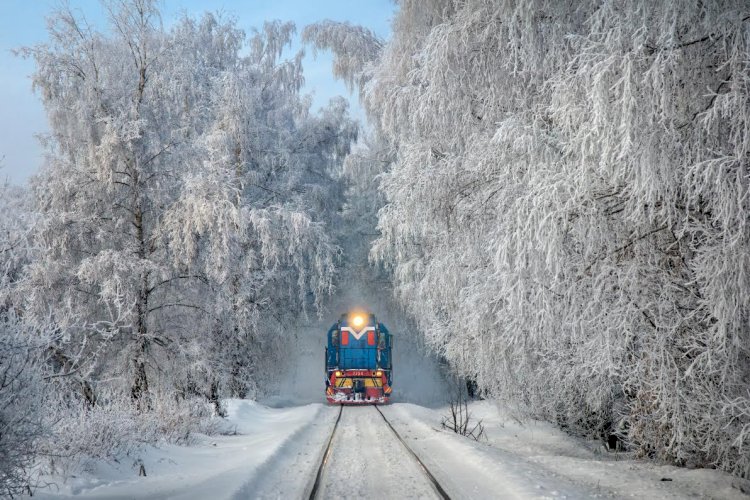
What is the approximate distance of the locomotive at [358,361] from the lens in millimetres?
19250

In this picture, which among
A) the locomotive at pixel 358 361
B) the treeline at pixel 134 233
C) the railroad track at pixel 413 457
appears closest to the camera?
the railroad track at pixel 413 457

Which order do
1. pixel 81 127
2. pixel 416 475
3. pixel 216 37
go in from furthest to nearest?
pixel 216 37
pixel 81 127
pixel 416 475

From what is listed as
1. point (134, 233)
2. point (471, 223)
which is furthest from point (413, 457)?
point (134, 233)

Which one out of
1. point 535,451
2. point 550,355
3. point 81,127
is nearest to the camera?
point 550,355

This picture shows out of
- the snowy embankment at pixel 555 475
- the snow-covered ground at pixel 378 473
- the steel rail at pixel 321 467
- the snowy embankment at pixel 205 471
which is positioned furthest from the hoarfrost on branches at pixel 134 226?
the snowy embankment at pixel 555 475

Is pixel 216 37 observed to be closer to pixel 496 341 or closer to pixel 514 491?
pixel 496 341

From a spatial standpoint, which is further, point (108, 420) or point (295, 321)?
point (295, 321)

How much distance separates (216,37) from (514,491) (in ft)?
54.7

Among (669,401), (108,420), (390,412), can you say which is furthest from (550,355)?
(390,412)

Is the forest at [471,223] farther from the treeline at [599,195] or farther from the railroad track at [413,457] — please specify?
the railroad track at [413,457]

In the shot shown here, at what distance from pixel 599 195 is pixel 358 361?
15233 millimetres

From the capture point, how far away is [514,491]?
5.71 m

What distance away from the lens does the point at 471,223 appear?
28.1 feet

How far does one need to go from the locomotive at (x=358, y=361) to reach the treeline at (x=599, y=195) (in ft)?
33.5
